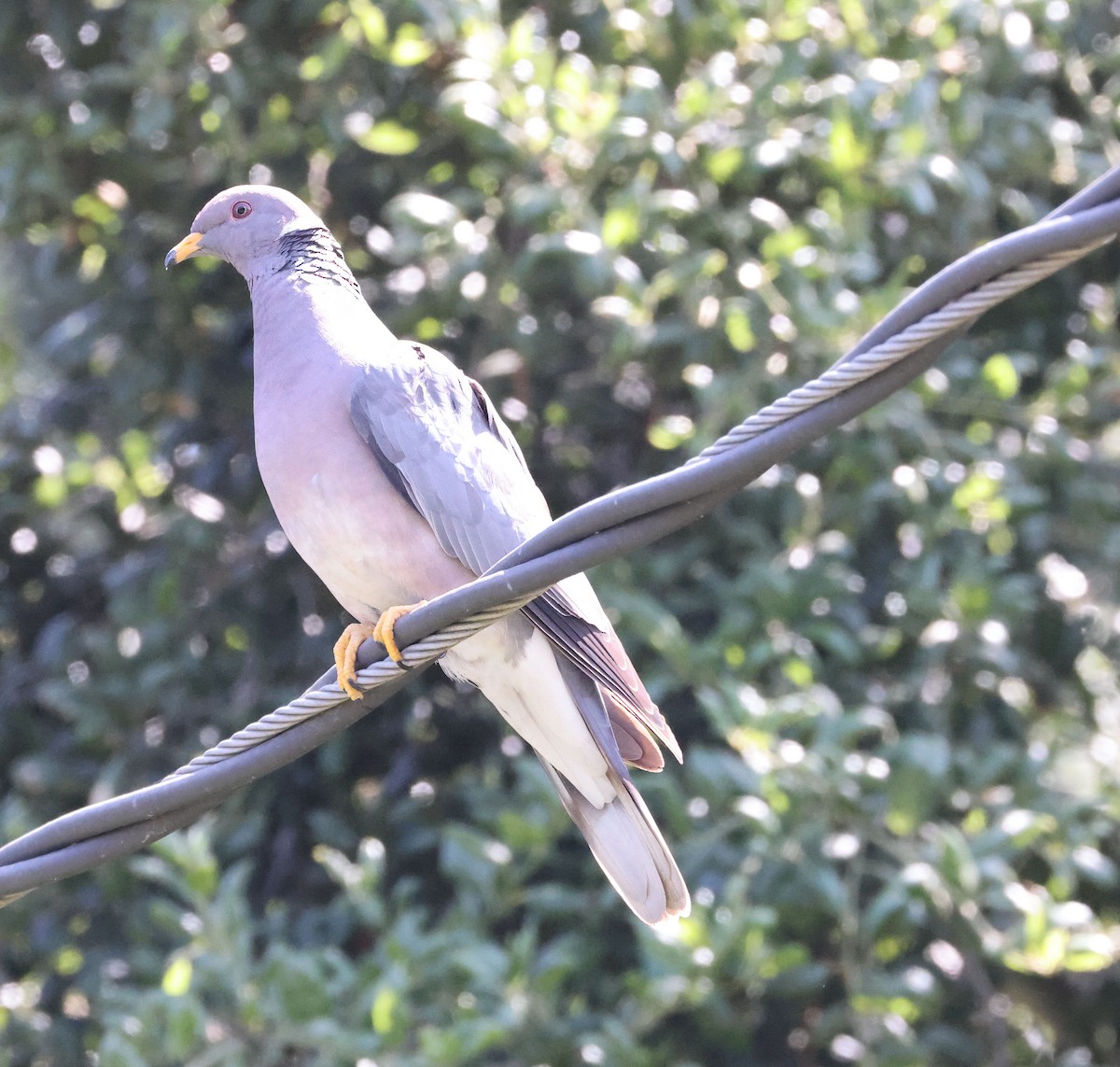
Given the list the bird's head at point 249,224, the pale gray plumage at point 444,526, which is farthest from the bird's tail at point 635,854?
the bird's head at point 249,224

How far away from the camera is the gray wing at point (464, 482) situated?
277 centimetres

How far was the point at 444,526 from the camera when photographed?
2.91 meters

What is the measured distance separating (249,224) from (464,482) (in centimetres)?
94

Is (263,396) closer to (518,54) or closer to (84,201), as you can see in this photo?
(518,54)

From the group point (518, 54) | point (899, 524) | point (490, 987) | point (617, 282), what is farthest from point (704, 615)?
point (518, 54)

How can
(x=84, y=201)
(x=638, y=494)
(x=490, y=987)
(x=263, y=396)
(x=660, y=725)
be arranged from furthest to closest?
1. (x=84, y=201)
2. (x=490, y=987)
3. (x=263, y=396)
4. (x=660, y=725)
5. (x=638, y=494)

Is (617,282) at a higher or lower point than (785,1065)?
higher

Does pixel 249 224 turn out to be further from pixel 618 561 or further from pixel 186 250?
pixel 618 561

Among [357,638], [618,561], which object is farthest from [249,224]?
[618,561]

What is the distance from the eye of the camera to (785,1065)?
392cm

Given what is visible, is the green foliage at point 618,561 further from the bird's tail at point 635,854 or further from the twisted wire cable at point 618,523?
the twisted wire cable at point 618,523

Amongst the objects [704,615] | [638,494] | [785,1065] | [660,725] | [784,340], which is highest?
[638,494]

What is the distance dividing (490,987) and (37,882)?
5.09 feet

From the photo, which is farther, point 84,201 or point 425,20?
point 84,201
